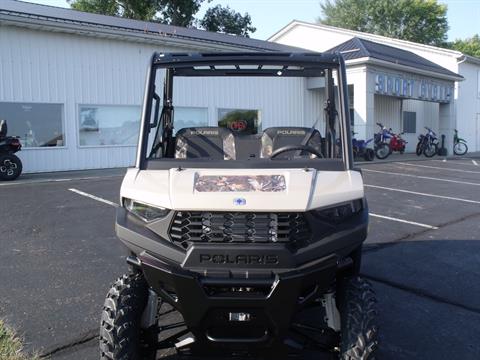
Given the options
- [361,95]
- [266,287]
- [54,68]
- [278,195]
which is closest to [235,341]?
[266,287]

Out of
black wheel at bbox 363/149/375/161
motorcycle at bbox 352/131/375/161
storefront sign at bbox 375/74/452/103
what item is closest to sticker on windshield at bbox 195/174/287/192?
motorcycle at bbox 352/131/375/161

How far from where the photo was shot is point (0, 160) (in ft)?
37.0

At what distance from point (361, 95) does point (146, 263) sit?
54.5 feet

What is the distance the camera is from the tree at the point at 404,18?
51491mm

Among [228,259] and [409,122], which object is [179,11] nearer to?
[409,122]

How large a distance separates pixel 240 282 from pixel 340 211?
75 cm

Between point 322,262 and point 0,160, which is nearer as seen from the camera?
point 322,262

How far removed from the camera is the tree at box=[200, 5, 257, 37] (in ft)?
128

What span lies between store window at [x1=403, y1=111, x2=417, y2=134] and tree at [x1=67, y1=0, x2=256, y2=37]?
60.4 feet

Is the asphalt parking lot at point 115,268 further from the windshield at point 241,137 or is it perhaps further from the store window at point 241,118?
the store window at point 241,118

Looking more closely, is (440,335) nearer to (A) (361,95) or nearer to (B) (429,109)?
(A) (361,95)

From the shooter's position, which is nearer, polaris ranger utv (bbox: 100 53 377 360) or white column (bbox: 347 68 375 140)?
polaris ranger utv (bbox: 100 53 377 360)

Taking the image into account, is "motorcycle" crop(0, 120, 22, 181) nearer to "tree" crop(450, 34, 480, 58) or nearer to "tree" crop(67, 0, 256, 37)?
"tree" crop(67, 0, 256, 37)

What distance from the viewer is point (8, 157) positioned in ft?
37.4
